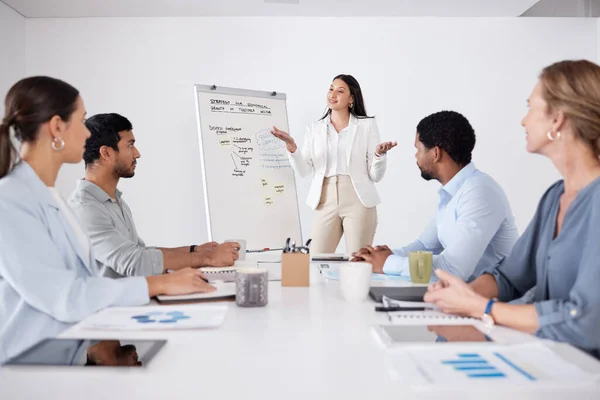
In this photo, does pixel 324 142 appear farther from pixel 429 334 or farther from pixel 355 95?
pixel 429 334

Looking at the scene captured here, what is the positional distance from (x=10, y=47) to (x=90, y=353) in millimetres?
4787

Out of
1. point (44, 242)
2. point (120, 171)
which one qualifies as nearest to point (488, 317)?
point (44, 242)

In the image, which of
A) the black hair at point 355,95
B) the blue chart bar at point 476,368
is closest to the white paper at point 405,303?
the blue chart bar at point 476,368

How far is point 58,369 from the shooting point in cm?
88

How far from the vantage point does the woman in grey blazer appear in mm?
1119

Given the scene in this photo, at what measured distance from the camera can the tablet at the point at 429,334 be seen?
105 centimetres

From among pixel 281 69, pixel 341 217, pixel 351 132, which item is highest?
pixel 281 69

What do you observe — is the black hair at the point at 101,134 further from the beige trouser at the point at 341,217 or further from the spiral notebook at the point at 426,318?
the beige trouser at the point at 341,217

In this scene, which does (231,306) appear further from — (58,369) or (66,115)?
(66,115)

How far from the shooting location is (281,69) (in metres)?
5.20

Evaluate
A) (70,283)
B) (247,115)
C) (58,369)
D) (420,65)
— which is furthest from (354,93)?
(58,369)

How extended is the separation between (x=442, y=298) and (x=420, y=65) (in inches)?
168

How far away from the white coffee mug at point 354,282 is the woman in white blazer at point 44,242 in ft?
1.25

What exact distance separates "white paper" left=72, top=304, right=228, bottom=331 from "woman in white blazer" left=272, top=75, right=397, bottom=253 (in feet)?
8.16
